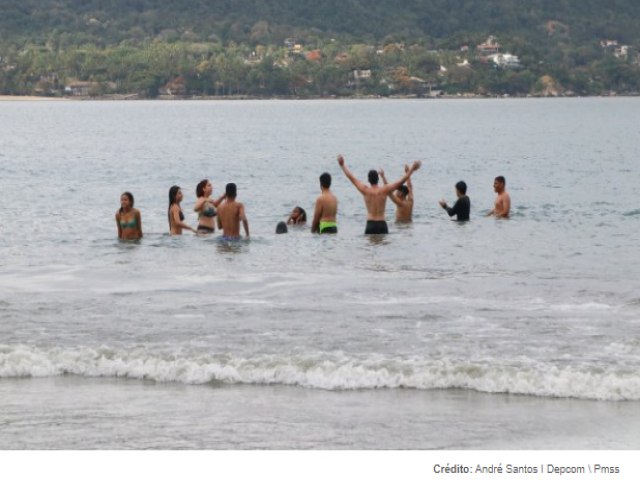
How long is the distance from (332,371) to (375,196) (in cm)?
A: 1039

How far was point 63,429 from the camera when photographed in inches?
385

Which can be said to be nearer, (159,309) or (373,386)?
(373,386)

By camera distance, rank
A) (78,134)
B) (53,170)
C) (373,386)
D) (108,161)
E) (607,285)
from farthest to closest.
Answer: (78,134) < (108,161) < (53,170) < (607,285) < (373,386)

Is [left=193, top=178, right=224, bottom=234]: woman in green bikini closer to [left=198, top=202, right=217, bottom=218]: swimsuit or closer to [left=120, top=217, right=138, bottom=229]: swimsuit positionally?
[left=198, top=202, right=217, bottom=218]: swimsuit

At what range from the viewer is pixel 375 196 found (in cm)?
2183

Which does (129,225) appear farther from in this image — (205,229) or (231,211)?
(231,211)

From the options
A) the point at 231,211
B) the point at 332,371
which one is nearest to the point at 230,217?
the point at 231,211

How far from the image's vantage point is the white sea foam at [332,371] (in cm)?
1109

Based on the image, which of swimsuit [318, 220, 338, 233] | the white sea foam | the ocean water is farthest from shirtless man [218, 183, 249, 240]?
the white sea foam

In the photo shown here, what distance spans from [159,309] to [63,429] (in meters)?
5.63

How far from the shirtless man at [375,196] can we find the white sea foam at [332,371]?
9004 mm

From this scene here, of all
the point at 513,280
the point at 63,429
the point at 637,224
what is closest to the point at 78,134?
the point at 637,224

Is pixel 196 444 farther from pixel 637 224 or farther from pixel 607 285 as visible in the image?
pixel 637 224

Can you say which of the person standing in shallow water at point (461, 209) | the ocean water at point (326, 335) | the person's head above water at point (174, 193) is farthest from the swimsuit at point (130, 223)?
the person standing in shallow water at point (461, 209)
